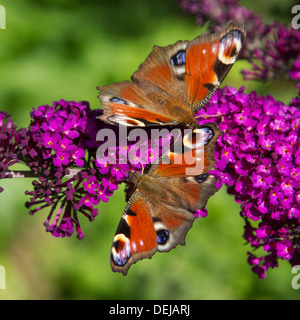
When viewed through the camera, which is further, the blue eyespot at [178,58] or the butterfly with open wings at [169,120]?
the blue eyespot at [178,58]

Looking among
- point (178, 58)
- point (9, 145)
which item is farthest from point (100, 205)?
point (178, 58)

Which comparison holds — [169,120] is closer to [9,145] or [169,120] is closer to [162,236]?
[162,236]

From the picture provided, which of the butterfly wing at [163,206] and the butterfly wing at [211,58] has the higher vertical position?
the butterfly wing at [211,58]

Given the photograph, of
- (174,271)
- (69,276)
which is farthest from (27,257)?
(174,271)

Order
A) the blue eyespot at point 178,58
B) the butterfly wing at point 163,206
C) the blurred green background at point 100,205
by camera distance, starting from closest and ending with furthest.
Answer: the butterfly wing at point 163,206 < the blue eyespot at point 178,58 < the blurred green background at point 100,205

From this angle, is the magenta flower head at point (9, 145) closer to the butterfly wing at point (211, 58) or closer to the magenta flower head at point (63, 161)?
the magenta flower head at point (63, 161)

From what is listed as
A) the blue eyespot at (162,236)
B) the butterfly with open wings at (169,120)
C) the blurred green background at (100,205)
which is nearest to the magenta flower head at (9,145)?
the butterfly with open wings at (169,120)
